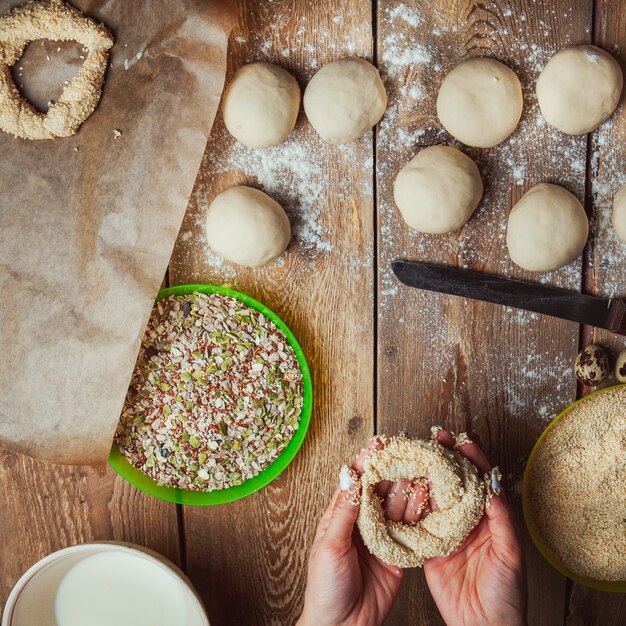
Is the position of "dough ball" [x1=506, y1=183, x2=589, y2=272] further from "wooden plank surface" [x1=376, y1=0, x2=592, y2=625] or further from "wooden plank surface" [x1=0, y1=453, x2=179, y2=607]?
"wooden plank surface" [x1=0, y1=453, x2=179, y2=607]

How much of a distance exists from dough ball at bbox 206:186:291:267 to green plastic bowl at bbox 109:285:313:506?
0.07 metres

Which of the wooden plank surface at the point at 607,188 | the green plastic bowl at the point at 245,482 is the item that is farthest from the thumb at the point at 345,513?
the wooden plank surface at the point at 607,188

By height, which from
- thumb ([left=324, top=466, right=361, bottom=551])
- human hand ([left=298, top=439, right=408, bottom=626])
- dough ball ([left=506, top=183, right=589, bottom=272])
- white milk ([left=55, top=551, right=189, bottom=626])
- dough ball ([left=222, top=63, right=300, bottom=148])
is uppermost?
dough ball ([left=222, top=63, right=300, bottom=148])

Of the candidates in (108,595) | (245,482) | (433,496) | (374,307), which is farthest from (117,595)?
(374,307)

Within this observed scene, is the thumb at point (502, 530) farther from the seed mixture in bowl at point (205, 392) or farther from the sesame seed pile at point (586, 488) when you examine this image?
the seed mixture in bowl at point (205, 392)

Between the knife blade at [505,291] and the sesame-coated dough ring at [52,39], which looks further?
the knife blade at [505,291]

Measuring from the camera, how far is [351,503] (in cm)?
105

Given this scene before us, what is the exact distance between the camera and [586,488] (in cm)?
115

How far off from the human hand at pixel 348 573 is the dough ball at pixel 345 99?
534mm

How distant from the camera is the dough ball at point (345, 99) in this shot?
1.11 m

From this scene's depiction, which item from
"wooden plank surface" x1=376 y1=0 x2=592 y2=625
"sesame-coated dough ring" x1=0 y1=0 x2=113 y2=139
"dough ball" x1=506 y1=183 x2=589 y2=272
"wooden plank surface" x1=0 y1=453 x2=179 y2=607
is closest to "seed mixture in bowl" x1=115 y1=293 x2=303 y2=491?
"wooden plank surface" x1=0 y1=453 x2=179 y2=607

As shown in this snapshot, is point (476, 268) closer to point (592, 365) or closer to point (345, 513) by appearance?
point (592, 365)

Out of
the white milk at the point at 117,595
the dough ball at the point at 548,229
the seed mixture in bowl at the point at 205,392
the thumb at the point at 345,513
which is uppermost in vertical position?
the dough ball at the point at 548,229

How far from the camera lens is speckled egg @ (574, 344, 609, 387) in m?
1.17
